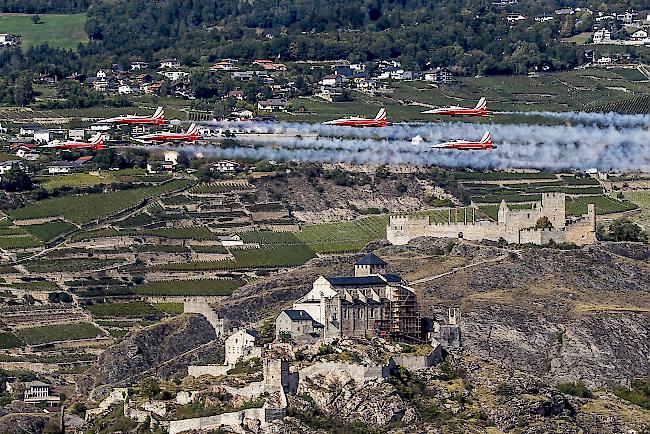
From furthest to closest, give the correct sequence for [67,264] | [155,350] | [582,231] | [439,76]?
[439,76] → [67,264] → [582,231] → [155,350]

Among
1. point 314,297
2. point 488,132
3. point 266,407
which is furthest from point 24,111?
point 266,407

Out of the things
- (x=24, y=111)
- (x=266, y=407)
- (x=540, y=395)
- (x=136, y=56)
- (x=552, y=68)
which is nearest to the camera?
(x=266, y=407)

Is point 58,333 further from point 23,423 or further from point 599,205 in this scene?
point 599,205

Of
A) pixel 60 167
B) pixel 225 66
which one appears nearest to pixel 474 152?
pixel 60 167

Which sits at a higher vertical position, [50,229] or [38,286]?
[38,286]

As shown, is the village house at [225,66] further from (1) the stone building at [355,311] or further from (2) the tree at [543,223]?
(1) the stone building at [355,311]

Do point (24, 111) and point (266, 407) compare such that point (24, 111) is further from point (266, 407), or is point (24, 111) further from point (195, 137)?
point (266, 407)
